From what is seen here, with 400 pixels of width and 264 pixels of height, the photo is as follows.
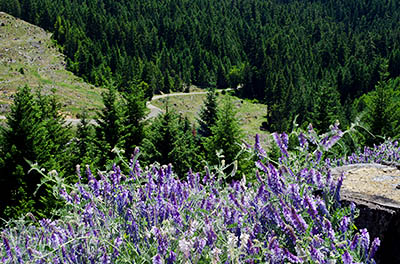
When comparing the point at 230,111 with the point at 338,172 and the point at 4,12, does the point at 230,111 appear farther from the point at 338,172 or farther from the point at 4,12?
the point at 4,12

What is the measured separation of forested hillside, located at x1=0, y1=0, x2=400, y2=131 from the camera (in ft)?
285

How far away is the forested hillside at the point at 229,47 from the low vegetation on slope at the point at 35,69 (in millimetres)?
4424

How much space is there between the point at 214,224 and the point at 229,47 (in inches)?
4660

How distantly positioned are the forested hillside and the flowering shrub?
199ft

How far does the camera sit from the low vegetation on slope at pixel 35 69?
208 ft

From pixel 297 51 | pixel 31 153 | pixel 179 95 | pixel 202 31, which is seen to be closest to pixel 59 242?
pixel 31 153

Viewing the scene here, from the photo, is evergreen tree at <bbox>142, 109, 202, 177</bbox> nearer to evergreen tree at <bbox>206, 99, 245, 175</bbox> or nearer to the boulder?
evergreen tree at <bbox>206, 99, 245, 175</bbox>

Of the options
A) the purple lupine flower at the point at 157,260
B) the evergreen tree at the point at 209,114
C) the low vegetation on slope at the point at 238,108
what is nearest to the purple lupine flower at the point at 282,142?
the purple lupine flower at the point at 157,260

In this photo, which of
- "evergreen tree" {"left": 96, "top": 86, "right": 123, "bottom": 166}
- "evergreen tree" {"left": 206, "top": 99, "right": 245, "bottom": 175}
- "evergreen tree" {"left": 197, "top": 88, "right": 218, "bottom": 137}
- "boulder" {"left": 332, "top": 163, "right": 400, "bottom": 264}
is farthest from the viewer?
"evergreen tree" {"left": 197, "top": 88, "right": 218, "bottom": 137}

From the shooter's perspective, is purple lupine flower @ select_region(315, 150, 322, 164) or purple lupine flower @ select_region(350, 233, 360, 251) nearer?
purple lupine flower @ select_region(350, 233, 360, 251)

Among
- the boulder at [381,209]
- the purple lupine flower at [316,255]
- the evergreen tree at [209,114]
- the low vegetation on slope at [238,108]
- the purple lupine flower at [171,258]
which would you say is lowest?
the low vegetation on slope at [238,108]

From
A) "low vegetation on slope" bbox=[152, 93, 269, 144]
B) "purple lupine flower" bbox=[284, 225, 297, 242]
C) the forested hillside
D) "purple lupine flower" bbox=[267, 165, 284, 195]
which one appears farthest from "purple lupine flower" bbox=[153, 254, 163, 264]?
"low vegetation on slope" bbox=[152, 93, 269, 144]

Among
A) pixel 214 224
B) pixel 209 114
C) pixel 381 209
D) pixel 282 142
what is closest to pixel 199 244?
pixel 214 224

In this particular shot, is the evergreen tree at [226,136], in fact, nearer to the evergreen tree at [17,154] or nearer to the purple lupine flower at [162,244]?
the evergreen tree at [17,154]
